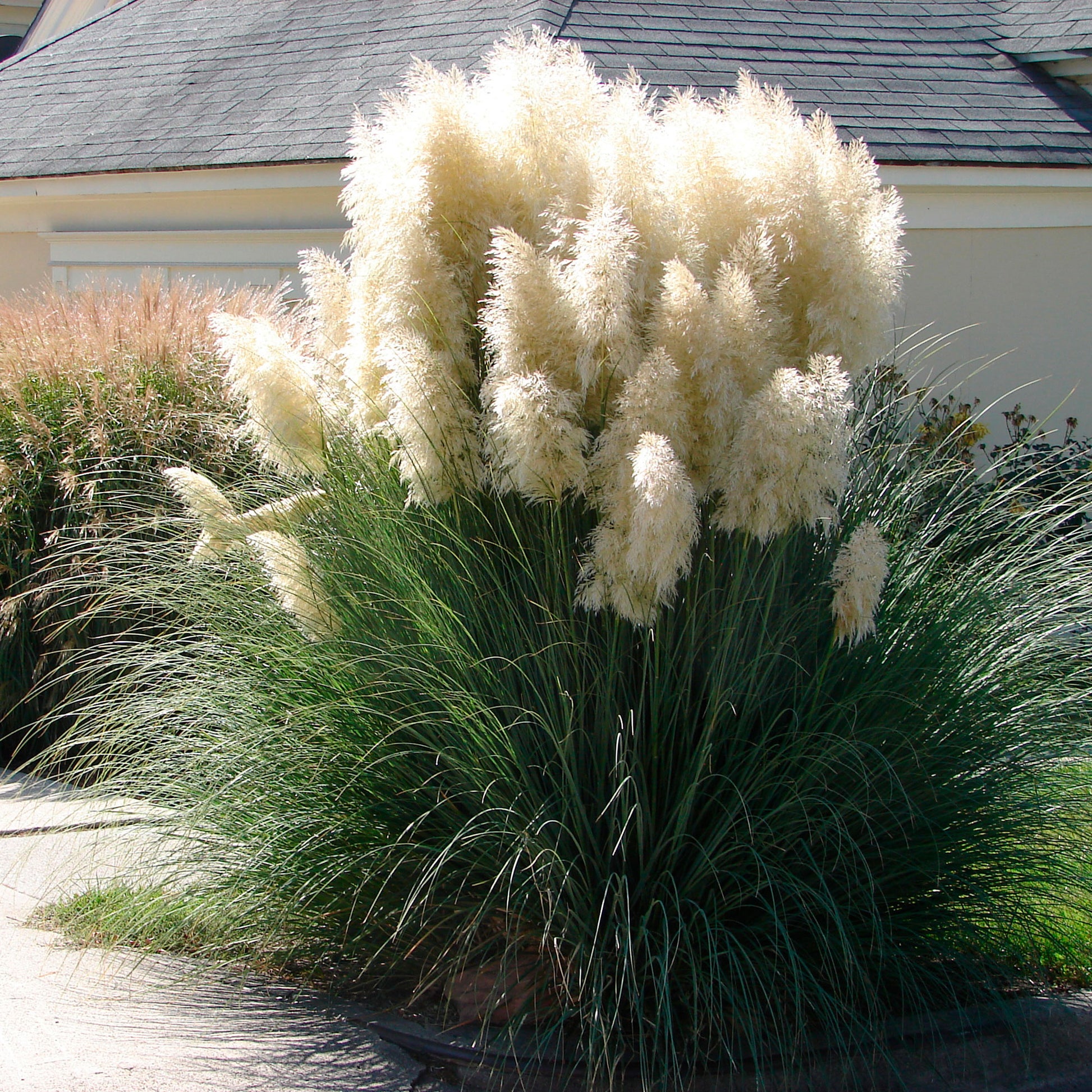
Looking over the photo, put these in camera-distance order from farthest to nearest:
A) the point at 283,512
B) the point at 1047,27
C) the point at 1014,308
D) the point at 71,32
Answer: the point at 71,32 → the point at 1047,27 → the point at 1014,308 → the point at 283,512

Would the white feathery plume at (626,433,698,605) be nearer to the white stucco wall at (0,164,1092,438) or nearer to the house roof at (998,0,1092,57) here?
the white stucco wall at (0,164,1092,438)

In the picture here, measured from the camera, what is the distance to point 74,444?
255 inches

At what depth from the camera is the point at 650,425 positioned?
3.06m

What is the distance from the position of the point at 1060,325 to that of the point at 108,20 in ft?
37.3

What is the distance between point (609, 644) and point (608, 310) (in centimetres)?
87

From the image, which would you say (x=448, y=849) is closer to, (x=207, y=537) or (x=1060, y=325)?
(x=207, y=537)

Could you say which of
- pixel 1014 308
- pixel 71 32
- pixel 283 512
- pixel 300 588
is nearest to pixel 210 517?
pixel 283 512

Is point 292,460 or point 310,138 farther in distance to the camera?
point 310,138

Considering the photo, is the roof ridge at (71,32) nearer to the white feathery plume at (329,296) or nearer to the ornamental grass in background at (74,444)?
the ornamental grass in background at (74,444)

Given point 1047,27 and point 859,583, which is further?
point 1047,27

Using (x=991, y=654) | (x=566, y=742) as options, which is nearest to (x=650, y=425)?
(x=566, y=742)

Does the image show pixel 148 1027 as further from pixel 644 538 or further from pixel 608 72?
pixel 608 72

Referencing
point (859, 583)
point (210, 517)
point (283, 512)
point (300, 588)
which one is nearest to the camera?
point (859, 583)

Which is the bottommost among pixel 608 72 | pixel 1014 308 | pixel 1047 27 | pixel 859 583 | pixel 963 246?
pixel 859 583
